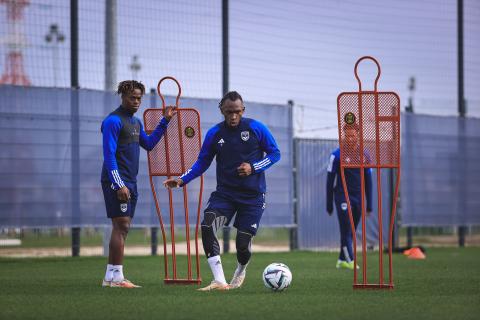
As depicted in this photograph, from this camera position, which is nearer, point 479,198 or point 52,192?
point 52,192

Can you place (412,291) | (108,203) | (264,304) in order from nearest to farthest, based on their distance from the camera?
(264,304) → (412,291) → (108,203)

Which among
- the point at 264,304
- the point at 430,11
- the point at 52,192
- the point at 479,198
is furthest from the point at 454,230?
the point at 264,304

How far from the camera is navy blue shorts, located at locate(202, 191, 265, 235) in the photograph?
9.48m

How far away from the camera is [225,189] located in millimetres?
9547

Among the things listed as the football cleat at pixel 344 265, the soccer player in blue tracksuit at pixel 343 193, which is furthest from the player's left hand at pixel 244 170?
the football cleat at pixel 344 265

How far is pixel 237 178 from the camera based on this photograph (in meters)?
9.47

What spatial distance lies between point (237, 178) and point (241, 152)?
10.3 inches

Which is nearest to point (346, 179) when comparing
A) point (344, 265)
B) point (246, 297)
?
point (344, 265)

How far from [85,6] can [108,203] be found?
6072mm

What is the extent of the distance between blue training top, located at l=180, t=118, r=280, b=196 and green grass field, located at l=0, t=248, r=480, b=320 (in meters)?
1.04

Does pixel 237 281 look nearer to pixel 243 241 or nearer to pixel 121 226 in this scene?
pixel 243 241

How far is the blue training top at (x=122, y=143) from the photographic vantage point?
9789 millimetres

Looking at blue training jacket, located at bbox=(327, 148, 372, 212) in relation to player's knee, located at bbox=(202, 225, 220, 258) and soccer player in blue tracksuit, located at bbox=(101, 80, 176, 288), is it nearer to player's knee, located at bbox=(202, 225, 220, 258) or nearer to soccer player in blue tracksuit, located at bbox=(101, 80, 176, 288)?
soccer player in blue tracksuit, located at bbox=(101, 80, 176, 288)

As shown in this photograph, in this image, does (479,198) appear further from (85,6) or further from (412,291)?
(412,291)
